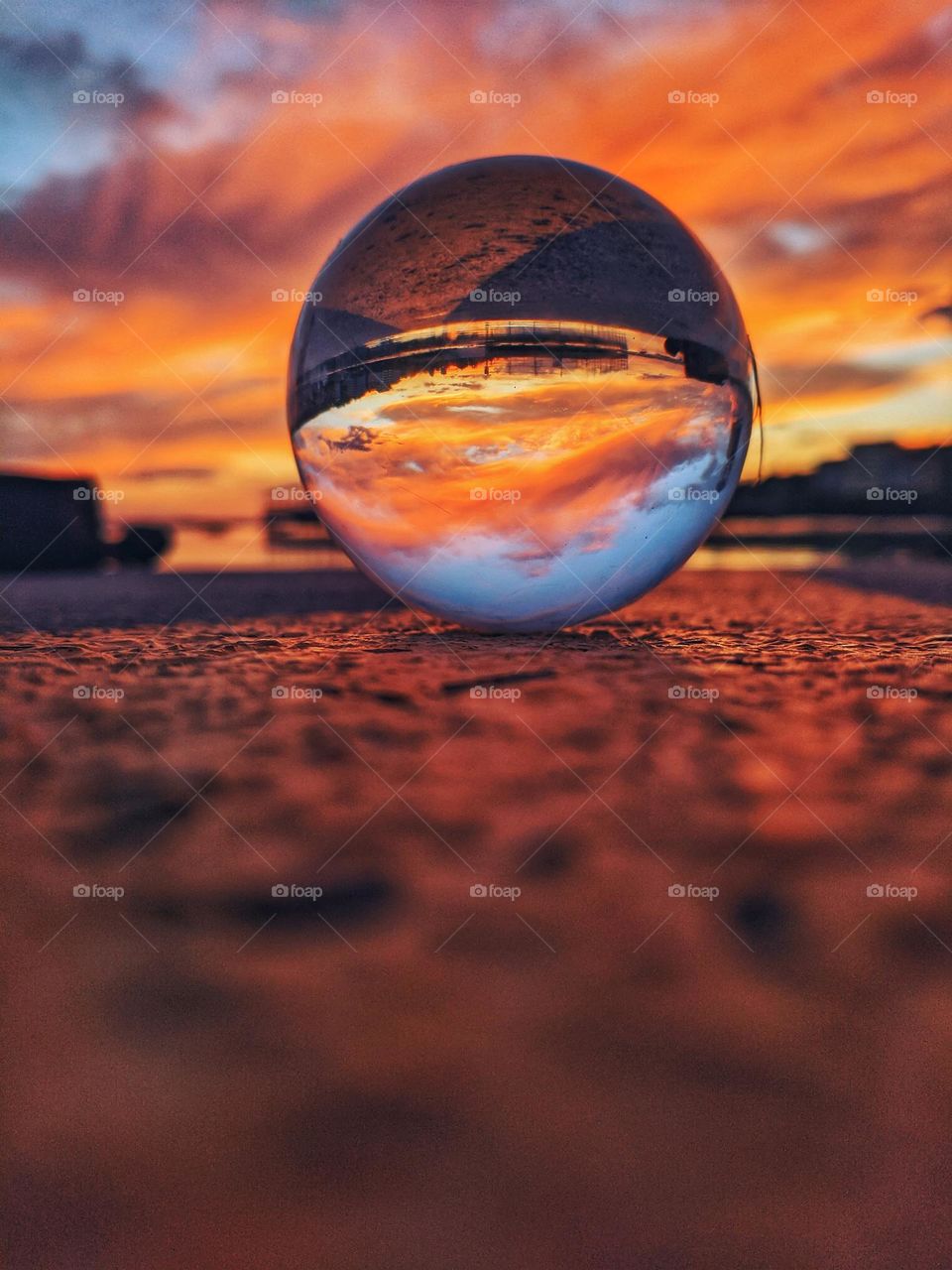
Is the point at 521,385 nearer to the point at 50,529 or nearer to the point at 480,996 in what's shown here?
the point at 480,996

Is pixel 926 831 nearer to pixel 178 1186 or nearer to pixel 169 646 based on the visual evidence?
pixel 178 1186

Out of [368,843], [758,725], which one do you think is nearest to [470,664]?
[758,725]

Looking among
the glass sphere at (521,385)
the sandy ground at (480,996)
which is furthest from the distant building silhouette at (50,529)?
the sandy ground at (480,996)

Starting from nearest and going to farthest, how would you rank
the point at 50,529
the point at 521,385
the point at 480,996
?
the point at 480,996 < the point at 521,385 < the point at 50,529

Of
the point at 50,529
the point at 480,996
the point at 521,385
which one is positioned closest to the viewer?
the point at 480,996

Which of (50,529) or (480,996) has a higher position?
(50,529)

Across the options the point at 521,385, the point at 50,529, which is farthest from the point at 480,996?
the point at 50,529
